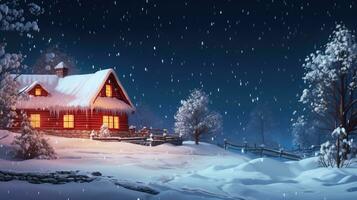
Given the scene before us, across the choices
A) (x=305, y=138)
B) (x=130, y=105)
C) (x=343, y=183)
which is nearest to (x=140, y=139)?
(x=130, y=105)

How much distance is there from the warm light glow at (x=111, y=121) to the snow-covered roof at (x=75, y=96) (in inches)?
61.0

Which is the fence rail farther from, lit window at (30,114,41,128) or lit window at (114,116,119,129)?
lit window at (30,114,41,128)

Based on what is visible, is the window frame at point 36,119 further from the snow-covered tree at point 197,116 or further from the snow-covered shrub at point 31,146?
the snow-covered shrub at point 31,146

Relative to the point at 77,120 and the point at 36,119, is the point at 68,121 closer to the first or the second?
the point at 77,120

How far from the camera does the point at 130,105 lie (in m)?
46.9

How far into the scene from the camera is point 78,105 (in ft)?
140

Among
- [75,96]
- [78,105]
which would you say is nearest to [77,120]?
[75,96]

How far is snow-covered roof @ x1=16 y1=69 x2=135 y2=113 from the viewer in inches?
1703

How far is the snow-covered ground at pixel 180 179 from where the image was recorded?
1510cm

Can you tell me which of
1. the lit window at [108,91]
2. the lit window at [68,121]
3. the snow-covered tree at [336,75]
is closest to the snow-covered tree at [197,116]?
the lit window at [108,91]

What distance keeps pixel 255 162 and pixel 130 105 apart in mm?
25137

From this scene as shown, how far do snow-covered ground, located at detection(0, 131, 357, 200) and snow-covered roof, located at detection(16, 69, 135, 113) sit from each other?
11854 mm

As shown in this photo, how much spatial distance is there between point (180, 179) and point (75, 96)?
Answer: 26.5 meters

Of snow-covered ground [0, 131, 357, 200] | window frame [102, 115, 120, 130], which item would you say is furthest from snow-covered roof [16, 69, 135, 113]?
snow-covered ground [0, 131, 357, 200]
